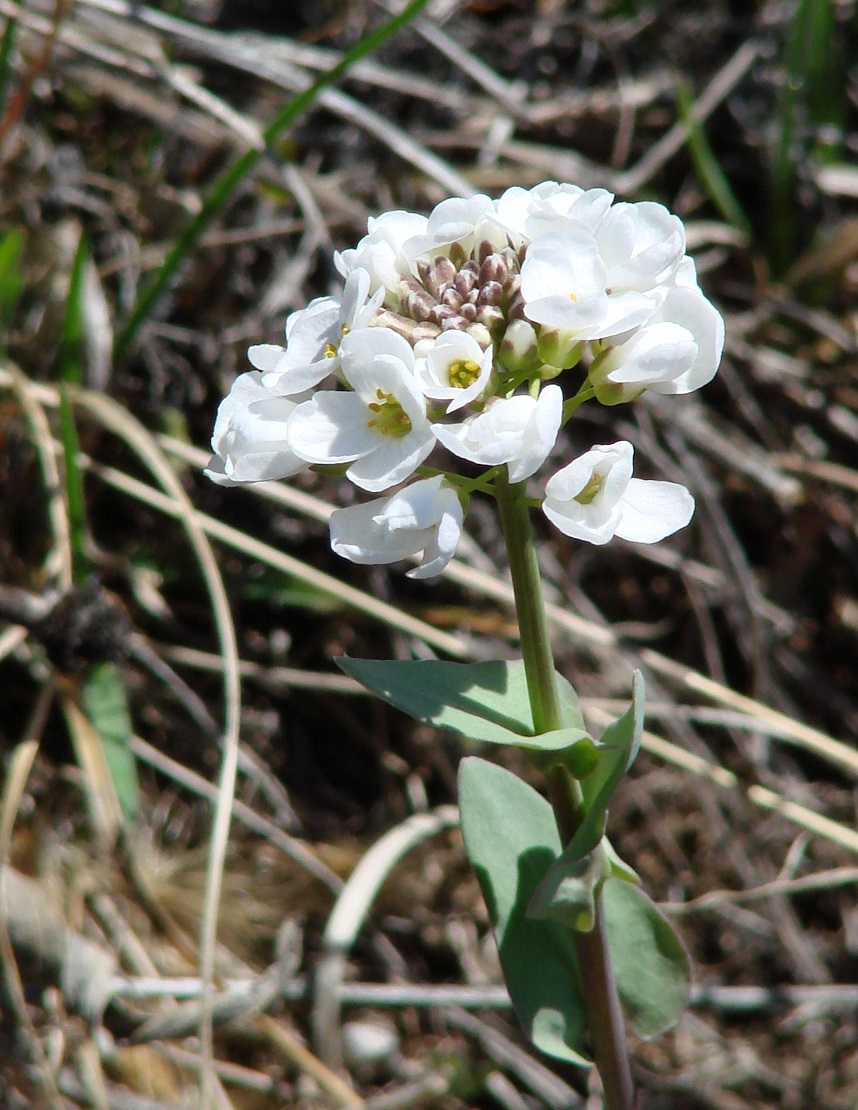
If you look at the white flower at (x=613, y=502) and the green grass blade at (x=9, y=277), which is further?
the green grass blade at (x=9, y=277)

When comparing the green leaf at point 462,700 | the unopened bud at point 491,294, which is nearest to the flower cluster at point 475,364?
the unopened bud at point 491,294

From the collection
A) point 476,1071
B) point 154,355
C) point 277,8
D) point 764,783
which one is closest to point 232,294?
point 154,355

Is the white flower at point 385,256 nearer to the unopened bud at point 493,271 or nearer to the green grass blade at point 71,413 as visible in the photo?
the unopened bud at point 493,271

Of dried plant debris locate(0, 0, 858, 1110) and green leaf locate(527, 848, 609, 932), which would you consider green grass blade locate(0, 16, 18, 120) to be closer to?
dried plant debris locate(0, 0, 858, 1110)

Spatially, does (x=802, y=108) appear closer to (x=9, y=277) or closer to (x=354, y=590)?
(x=354, y=590)

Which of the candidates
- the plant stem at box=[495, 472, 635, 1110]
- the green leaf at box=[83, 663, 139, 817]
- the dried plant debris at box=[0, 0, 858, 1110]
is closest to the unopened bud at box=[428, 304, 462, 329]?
the plant stem at box=[495, 472, 635, 1110]

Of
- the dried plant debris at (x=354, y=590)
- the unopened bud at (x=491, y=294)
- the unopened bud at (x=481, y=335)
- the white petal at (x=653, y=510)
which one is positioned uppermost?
the unopened bud at (x=491, y=294)
